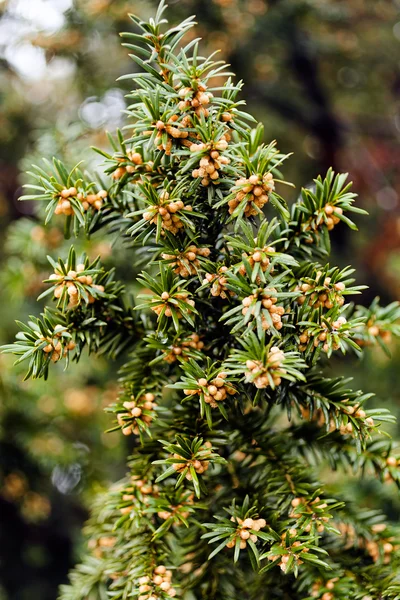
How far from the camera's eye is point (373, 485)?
1.56m

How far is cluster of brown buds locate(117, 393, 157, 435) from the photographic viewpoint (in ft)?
2.42

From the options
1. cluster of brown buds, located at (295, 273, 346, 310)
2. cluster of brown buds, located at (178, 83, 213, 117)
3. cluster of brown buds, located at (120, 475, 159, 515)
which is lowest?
cluster of brown buds, located at (120, 475, 159, 515)

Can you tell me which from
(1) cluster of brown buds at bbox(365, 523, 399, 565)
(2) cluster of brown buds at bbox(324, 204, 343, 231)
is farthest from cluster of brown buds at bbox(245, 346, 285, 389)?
(1) cluster of brown buds at bbox(365, 523, 399, 565)

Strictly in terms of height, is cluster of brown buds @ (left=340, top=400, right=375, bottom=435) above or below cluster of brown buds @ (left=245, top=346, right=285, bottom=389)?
below

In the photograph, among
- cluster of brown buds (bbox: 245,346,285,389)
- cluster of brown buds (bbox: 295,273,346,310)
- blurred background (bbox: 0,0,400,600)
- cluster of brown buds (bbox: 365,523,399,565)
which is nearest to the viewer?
cluster of brown buds (bbox: 245,346,285,389)

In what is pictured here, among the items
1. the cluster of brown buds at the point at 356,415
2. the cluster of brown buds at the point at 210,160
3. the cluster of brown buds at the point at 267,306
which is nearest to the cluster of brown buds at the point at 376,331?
the cluster of brown buds at the point at 356,415

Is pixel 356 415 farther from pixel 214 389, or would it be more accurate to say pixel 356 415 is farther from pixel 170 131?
pixel 170 131

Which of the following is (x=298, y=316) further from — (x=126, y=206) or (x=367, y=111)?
(x=367, y=111)

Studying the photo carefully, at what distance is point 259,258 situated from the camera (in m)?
0.65

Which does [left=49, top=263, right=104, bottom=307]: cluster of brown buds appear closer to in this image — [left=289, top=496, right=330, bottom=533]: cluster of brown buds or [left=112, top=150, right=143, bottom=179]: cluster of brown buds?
[left=112, top=150, right=143, bottom=179]: cluster of brown buds

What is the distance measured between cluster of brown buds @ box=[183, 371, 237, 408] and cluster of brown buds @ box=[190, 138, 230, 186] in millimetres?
269

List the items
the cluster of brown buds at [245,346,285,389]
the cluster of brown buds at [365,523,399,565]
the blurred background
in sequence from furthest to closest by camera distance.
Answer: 1. the blurred background
2. the cluster of brown buds at [365,523,399,565]
3. the cluster of brown buds at [245,346,285,389]

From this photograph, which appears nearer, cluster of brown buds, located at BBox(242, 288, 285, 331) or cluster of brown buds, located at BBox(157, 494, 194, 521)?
cluster of brown buds, located at BBox(242, 288, 285, 331)

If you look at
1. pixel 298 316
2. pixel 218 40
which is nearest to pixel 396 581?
pixel 298 316
